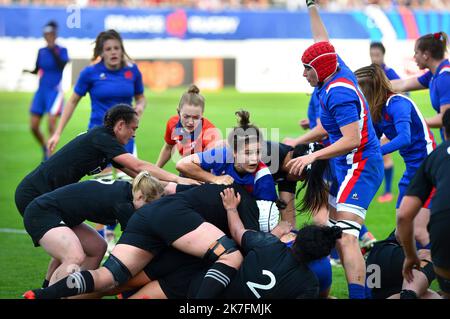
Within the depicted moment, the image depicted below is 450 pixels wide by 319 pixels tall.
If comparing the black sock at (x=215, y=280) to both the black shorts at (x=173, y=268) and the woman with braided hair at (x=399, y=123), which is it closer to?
the black shorts at (x=173, y=268)

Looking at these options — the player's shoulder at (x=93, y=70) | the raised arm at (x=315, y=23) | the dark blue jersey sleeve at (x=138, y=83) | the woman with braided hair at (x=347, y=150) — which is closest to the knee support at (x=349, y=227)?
the woman with braided hair at (x=347, y=150)

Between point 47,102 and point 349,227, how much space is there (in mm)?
9868

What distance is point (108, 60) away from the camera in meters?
9.62

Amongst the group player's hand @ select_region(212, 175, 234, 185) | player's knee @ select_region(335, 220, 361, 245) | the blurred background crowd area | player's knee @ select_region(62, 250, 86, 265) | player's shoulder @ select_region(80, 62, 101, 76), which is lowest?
player's knee @ select_region(62, 250, 86, 265)

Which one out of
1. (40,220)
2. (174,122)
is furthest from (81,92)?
(40,220)

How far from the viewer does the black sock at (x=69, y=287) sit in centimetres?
595

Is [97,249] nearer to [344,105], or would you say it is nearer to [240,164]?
[240,164]

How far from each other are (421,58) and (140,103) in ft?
11.0

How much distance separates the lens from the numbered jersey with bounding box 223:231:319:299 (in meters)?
5.86

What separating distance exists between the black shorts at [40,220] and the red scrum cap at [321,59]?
2386 mm

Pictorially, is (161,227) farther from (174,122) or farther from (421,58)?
(421,58)

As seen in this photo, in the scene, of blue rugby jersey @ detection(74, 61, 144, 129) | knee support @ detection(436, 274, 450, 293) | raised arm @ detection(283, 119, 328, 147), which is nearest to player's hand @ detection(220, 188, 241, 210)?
raised arm @ detection(283, 119, 328, 147)

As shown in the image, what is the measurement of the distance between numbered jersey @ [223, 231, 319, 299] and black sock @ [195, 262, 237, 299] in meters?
0.07

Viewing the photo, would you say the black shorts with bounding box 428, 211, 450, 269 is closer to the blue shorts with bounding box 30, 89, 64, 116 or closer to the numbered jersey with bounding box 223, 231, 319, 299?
the numbered jersey with bounding box 223, 231, 319, 299
